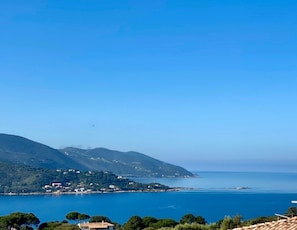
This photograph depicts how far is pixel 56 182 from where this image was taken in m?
123

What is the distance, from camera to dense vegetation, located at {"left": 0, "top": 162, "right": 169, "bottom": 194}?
112750mm

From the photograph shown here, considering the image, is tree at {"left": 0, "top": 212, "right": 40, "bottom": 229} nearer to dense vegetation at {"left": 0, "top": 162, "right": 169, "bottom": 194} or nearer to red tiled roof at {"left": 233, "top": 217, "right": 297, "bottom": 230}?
red tiled roof at {"left": 233, "top": 217, "right": 297, "bottom": 230}

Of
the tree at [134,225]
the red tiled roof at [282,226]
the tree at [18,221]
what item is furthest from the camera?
the tree at [18,221]

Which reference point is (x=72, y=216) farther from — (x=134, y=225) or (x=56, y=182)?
(x=56, y=182)

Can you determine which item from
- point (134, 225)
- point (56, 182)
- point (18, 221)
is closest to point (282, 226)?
point (134, 225)

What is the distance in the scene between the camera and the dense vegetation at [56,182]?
113 meters

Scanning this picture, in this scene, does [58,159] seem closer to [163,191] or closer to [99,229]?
[163,191]

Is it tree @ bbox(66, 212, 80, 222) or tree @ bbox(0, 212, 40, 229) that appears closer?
tree @ bbox(0, 212, 40, 229)

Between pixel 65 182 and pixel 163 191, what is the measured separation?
97.7 ft

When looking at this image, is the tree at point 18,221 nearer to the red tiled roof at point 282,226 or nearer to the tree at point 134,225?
the tree at point 134,225

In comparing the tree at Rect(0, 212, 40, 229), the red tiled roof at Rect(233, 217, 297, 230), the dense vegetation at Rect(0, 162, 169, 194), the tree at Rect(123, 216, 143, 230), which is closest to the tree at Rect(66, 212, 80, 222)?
the tree at Rect(0, 212, 40, 229)

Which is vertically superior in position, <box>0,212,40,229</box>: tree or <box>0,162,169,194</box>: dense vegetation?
<box>0,162,169,194</box>: dense vegetation

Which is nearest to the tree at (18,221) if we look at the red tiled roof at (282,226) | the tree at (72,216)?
the tree at (72,216)

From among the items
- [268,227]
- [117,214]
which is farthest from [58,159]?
[268,227]
